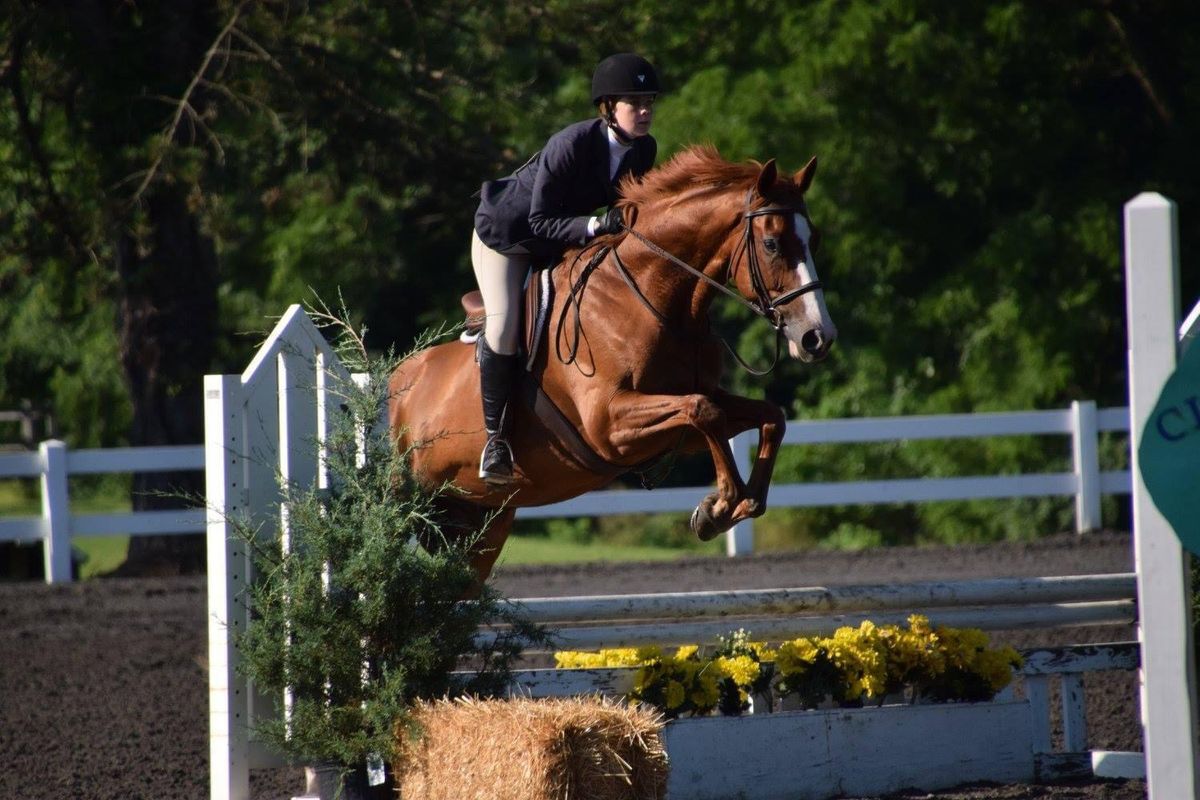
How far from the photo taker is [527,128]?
14289mm

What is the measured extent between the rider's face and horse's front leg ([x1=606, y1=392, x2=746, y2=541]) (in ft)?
2.95

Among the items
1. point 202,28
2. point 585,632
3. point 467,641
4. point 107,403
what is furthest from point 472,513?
point 107,403

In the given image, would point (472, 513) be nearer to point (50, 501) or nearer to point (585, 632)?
point (585, 632)

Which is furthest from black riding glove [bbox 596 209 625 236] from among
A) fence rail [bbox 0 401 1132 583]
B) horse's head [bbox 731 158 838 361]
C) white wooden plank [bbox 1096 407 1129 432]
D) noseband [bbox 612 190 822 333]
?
white wooden plank [bbox 1096 407 1129 432]

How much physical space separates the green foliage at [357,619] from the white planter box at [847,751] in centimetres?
67

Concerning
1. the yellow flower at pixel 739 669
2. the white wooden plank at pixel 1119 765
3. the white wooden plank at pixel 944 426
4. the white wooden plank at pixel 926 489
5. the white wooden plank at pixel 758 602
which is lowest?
the white wooden plank at pixel 1119 765

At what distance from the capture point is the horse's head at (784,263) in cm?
429

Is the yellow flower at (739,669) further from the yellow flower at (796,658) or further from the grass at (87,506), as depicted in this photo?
the grass at (87,506)

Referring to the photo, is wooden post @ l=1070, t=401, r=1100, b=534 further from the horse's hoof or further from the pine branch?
the horse's hoof

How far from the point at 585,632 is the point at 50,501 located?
7355mm

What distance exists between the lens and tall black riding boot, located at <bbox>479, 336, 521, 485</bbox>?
494 cm

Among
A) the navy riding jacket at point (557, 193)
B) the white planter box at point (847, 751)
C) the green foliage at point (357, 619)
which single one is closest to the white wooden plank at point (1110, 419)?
the white planter box at point (847, 751)

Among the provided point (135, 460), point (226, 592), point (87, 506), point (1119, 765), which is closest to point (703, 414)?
point (226, 592)

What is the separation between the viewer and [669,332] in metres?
4.73
